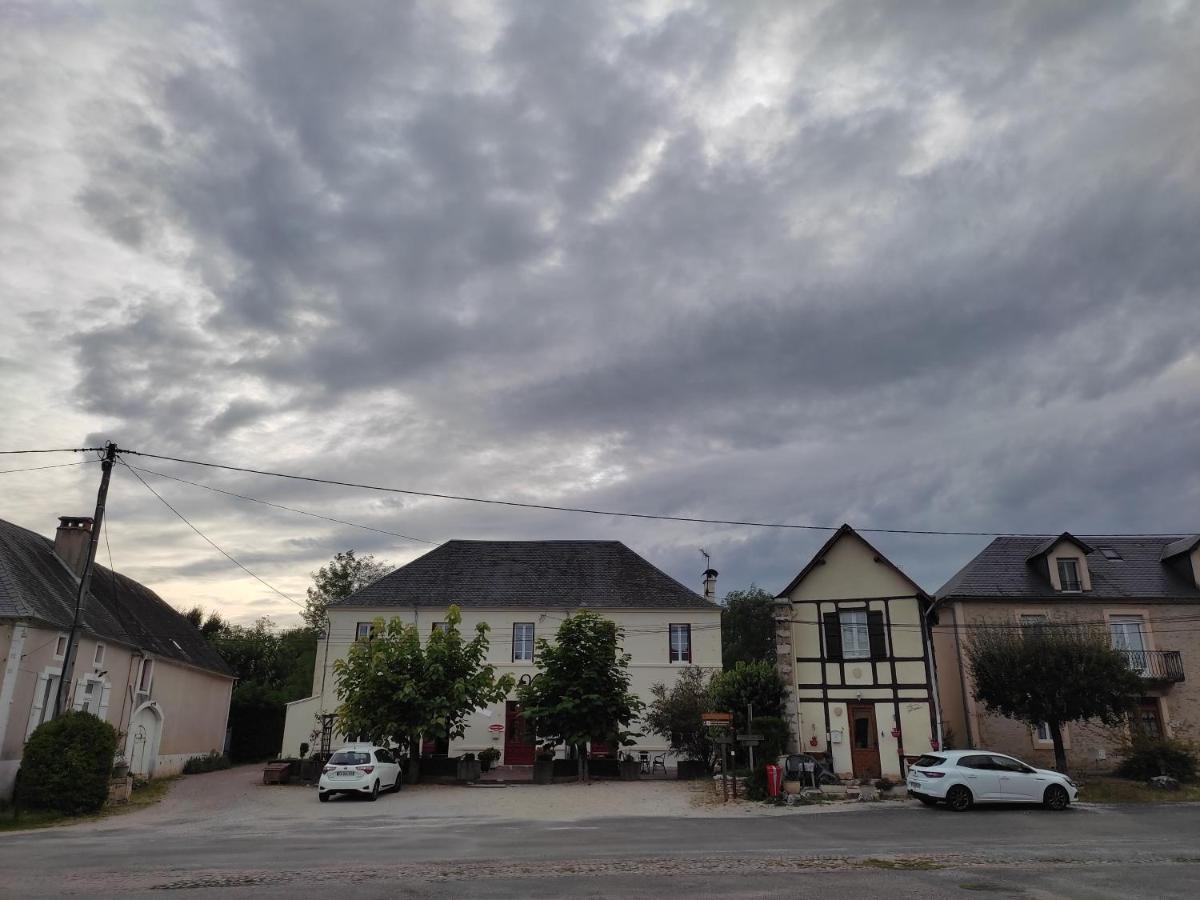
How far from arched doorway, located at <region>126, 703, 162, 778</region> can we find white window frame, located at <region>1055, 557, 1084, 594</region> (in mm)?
32961

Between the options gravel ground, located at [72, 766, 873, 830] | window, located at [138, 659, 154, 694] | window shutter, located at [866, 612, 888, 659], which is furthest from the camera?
window, located at [138, 659, 154, 694]

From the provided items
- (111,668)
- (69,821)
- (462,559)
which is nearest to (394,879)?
(69,821)

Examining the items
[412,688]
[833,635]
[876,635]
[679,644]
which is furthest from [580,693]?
[876,635]

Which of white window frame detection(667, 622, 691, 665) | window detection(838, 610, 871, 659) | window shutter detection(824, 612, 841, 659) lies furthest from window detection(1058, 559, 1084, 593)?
white window frame detection(667, 622, 691, 665)

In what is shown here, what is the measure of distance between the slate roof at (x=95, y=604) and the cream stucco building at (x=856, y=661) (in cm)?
2171

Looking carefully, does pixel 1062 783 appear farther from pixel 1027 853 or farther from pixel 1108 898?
pixel 1108 898

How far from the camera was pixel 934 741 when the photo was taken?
25.0 metres

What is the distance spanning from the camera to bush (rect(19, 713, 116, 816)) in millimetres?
19547

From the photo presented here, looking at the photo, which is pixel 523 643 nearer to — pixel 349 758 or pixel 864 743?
pixel 349 758

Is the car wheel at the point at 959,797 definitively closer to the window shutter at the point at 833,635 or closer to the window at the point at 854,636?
the window at the point at 854,636

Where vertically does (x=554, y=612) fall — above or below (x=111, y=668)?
above

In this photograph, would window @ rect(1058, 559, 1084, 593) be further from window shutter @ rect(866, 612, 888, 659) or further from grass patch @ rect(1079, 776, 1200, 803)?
grass patch @ rect(1079, 776, 1200, 803)

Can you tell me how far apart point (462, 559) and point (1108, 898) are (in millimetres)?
32142

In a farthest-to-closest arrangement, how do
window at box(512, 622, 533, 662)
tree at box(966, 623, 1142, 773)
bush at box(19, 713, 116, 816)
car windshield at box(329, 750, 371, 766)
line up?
window at box(512, 622, 533, 662) < tree at box(966, 623, 1142, 773) < car windshield at box(329, 750, 371, 766) < bush at box(19, 713, 116, 816)
